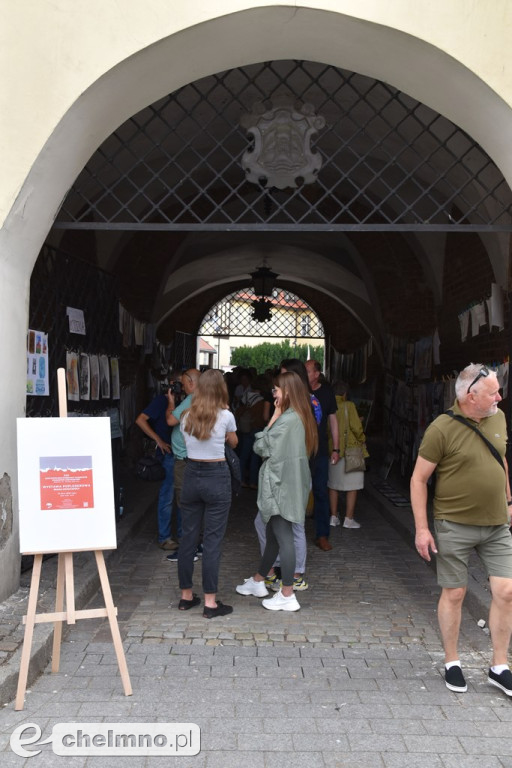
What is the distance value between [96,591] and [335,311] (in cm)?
1500

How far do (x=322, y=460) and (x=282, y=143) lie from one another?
280 cm

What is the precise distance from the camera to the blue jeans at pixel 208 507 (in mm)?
4879

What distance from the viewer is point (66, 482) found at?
375cm

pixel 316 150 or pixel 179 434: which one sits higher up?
pixel 316 150

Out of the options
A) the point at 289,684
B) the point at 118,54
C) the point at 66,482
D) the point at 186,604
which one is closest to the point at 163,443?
the point at 186,604

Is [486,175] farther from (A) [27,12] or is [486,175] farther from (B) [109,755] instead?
(B) [109,755]

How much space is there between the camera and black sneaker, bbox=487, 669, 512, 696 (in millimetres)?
3705

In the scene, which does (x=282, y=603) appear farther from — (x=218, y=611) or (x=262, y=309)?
(x=262, y=309)

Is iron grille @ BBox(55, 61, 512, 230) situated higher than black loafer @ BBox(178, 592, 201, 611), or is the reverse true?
iron grille @ BBox(55, 61, 512, 230)

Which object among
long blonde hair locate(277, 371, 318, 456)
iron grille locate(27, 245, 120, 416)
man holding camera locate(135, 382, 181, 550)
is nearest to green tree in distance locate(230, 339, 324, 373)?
iron grille locate(27, 245, 120, 416)

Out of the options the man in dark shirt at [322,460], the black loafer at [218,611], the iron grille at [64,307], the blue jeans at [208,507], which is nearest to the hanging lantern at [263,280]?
the iron grille at [64,307]

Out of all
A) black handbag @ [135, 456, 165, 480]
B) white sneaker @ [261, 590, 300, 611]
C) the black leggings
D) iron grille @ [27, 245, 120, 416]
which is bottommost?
white sneaker @ [261, 590, 300, 611]

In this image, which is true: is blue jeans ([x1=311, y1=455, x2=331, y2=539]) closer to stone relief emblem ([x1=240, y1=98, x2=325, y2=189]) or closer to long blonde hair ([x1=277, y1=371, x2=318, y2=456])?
long blonde hair ([x1=277, y1=371, x2=318, y2=456])

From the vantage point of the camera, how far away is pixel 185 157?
907 cm
